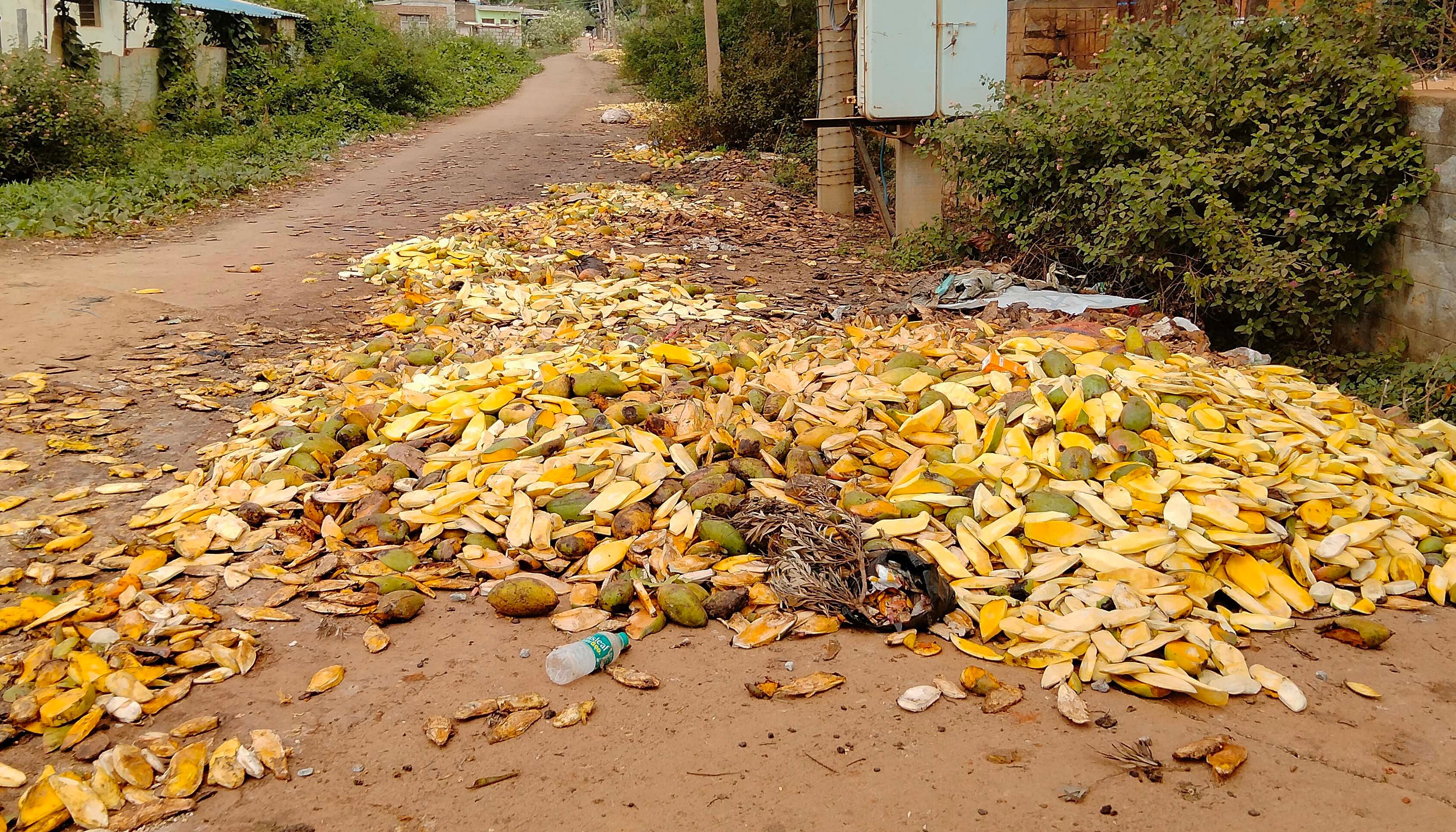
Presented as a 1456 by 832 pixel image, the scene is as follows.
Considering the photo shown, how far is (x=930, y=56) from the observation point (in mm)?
6332

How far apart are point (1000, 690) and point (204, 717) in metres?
1.66

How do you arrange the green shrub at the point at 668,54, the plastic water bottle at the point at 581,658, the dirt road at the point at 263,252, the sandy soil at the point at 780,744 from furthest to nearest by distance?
1. the green shrub at the point at 668,54
2. the dirt road at the point at 263,252
3. the plastic water bottle at the point at 581,658
4. the sandy soil at the point at 780,744

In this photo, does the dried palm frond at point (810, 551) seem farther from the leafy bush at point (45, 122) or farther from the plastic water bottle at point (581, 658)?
the leafy bush at point (45, 122)

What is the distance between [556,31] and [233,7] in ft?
81.9

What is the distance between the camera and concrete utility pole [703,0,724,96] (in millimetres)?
11297

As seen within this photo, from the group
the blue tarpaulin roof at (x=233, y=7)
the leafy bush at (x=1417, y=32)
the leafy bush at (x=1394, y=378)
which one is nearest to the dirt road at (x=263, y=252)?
the blue tarpaulin roof at (x=233, y=7)

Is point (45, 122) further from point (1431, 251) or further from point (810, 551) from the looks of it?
point (1431, 251)

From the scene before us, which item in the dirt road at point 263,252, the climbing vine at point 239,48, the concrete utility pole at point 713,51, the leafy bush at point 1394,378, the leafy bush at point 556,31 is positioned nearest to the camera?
the leafy bush at point 1394,378

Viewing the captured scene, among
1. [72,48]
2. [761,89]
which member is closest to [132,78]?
[72,48]

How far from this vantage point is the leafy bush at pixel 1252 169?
14.1 feet

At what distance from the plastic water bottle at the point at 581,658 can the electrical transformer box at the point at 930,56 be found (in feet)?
16.2

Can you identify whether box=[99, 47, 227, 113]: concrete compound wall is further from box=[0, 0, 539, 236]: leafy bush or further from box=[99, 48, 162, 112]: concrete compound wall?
box=[0, 0, 539, 236]: leafy bush

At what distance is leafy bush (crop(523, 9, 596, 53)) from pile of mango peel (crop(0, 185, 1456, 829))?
31.5 meters

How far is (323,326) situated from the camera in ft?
16.3
